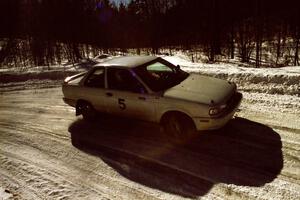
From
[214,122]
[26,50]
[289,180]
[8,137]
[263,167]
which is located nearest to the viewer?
[289,180]

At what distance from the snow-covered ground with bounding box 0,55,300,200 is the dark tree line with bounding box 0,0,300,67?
9336 mm

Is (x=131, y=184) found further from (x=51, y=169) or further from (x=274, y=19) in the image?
(x=274, y=19)

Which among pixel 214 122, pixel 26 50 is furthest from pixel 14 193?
pixel 26 50

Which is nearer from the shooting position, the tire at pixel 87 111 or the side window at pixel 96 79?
the side window at pixel 96 79

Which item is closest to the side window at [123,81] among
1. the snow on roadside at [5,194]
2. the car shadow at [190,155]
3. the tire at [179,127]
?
the tire at [179,127]

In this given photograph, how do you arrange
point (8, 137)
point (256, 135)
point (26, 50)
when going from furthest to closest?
1. point (26, 50)
2. point (8, 137)
3. point (256, 135)

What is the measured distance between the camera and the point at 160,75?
7164 millimetres

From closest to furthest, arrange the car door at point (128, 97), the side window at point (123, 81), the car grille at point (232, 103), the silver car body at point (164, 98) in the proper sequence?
the silver car body at point (164, 98), the car grille at point (232, 103), the car door at point (128, 97), the side window at point (123, 81)

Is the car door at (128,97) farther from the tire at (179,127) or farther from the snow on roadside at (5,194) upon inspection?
the snow on roadside at (5,194)

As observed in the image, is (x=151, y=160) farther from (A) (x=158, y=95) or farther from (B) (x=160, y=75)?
(B) (x=160, y=75)

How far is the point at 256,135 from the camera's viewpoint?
6375 mm

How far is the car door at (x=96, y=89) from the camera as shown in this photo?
7.48 metres

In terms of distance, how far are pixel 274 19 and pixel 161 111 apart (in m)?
24.7

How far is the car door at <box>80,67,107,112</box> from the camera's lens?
748 cm
